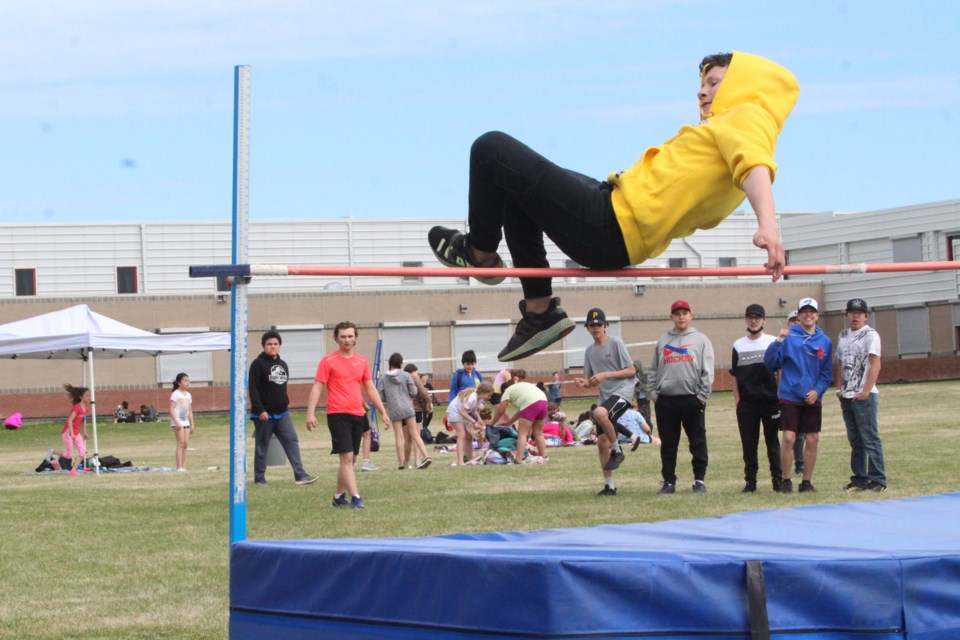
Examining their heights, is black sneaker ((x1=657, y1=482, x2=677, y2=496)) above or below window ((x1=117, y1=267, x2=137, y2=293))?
below

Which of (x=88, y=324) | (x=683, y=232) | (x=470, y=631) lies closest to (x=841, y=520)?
(x=683, y=232)

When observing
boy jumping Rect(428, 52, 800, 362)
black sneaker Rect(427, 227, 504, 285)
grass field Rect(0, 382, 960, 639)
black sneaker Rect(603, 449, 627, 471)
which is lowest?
grass field Rect(0, 382, 960, 639)

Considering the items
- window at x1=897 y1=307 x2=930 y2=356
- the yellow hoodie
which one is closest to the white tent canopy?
the yellow hoodie

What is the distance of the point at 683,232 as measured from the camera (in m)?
5.25

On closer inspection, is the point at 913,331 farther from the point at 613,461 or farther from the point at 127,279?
the point at 613,461

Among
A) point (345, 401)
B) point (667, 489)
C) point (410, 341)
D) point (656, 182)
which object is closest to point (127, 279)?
point (410, 341)

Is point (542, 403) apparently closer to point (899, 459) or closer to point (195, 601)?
point (899, 459)

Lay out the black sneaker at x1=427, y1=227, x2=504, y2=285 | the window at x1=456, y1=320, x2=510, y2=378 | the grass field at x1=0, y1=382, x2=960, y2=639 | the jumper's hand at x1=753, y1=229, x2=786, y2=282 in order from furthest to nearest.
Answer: the window at x1=456, y1=320, x2=510, y2=378 < the grass field at x1=0, y1=382, x2=960, y2=639 < the black sneaker at x1=427, y1=227, x2=504, y2=285 < the jumper's hand at x1=753, y1=229, x2=786, y2=282

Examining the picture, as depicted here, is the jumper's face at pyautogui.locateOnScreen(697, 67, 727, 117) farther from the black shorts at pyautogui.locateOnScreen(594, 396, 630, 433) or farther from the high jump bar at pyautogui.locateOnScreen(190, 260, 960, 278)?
the black shorts at pyautogui.locateOnScreen(594, 396, 630, 433)

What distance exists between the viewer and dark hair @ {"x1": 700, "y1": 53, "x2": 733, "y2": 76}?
527cm

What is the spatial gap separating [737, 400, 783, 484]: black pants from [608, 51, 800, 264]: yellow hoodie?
25.9 feet

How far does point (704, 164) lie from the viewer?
198 inches

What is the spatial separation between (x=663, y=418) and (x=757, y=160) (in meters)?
8.32

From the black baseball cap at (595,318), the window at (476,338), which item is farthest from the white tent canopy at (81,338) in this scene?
the window at (476,338)
